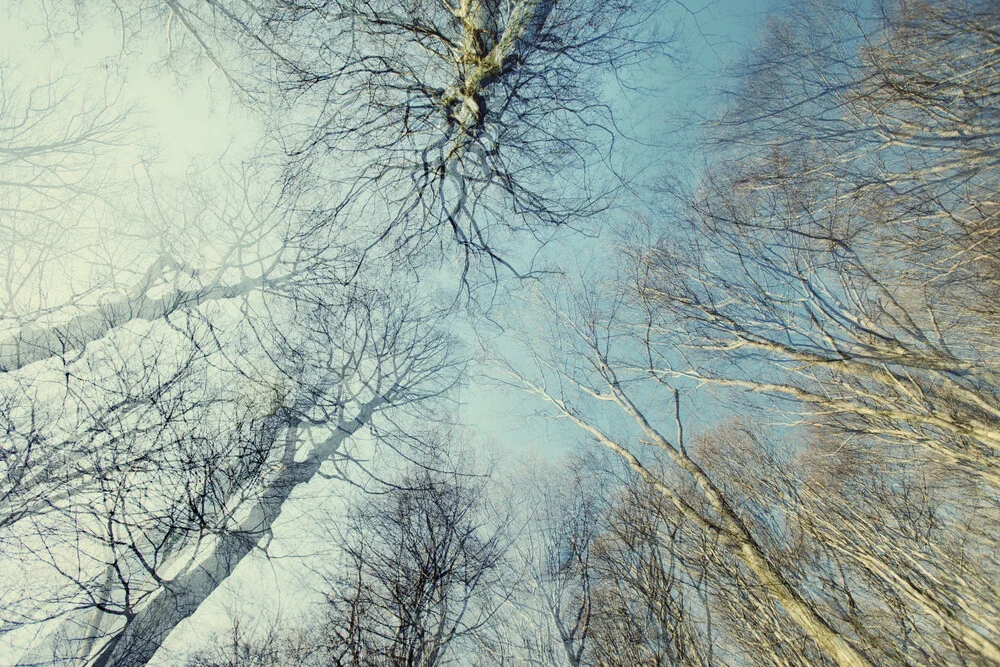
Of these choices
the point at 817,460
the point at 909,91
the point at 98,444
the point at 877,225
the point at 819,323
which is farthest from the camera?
the point at 817,460

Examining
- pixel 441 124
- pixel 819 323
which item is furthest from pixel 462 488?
pixel 819 323

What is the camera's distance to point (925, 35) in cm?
411

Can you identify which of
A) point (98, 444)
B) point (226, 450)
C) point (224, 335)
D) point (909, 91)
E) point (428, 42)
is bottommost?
point (98, 444)

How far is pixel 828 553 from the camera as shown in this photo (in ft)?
17.6

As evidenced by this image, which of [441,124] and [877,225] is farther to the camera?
[877,225]

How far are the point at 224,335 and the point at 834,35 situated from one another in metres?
8.93

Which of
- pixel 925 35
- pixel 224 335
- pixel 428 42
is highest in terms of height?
pixel 925 35

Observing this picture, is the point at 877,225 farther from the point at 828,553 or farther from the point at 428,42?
the point at 428,42

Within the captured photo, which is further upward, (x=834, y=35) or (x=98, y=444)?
(x=834, y=35)

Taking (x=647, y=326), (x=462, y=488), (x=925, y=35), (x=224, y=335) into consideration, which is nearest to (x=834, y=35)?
(x=925, y=35)

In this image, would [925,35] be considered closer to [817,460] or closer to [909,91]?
[909,91]

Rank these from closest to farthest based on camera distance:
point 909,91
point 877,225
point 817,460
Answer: point 909,91 → point 877,225 → point 817,460

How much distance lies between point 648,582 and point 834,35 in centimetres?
732

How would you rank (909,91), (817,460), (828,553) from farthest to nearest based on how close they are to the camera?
(817,460)
(828,553)
(909,91)
